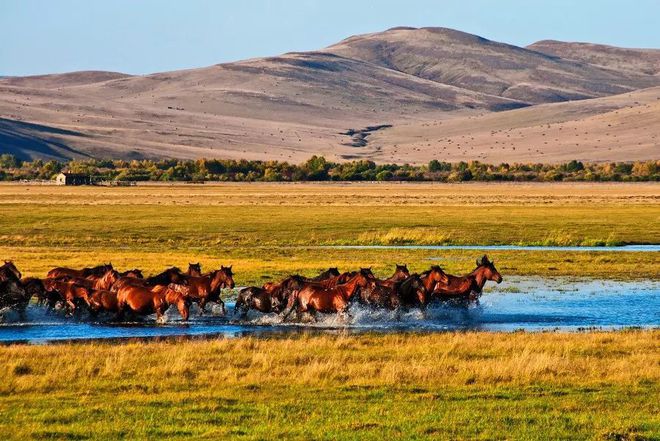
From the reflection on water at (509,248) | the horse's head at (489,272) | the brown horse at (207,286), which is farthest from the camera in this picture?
the reflection on water at (509,248)

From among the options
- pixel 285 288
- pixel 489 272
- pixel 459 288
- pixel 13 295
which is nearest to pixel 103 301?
pixel 13 295

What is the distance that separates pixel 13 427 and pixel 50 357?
491 cm

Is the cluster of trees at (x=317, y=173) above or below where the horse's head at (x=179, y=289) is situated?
above

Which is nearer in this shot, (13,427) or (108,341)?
(13,427)

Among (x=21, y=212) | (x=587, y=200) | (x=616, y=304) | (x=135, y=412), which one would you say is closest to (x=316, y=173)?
(x=587, y=200)

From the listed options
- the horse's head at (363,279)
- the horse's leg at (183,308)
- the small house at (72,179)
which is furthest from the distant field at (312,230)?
the small house at (72,179)

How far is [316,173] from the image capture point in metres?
126

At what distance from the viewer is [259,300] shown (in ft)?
73.4

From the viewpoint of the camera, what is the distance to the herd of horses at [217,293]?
21.8m

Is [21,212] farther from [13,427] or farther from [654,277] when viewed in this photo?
[13,427]

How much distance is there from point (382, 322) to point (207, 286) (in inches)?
131

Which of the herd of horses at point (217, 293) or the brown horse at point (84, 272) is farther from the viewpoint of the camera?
the brown horse at point (84, 272)

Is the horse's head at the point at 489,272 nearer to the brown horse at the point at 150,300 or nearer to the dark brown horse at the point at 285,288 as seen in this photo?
the dark brown horse at the point at 285,288

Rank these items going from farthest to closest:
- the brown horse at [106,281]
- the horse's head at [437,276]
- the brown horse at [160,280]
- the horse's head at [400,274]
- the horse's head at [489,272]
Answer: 1. the horse's head at [489,272]
2. the horse's head at [400,274]
3. the horse's head at [437,276]
4. the brown horse at [106,281]
5. the brown horse at [160,280]
